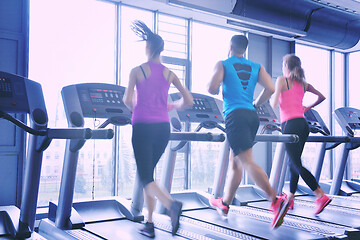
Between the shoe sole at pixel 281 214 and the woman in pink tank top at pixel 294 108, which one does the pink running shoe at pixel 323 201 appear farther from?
the shoe sole at pixel 281 214

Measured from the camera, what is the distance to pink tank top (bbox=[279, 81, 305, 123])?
3.59 meters

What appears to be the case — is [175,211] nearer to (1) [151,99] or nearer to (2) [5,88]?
(1) [151,99]

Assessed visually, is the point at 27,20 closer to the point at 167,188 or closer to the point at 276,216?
the point at 167,188

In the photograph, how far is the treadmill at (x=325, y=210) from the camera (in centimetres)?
344

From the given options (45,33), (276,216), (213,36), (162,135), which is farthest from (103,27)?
(276,216)

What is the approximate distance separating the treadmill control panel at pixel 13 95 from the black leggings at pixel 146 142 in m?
0.85

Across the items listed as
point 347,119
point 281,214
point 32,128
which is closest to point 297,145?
point 281,214

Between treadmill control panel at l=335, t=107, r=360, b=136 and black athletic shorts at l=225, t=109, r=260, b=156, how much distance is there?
9.09 feet

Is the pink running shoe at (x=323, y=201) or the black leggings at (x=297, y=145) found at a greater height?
the black leggings at (x=297, y=145)

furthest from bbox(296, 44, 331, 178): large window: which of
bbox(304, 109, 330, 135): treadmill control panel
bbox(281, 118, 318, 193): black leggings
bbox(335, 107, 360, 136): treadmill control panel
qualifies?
bbox(281, 118, 318, 193): black leggings

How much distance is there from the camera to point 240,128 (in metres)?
2.88

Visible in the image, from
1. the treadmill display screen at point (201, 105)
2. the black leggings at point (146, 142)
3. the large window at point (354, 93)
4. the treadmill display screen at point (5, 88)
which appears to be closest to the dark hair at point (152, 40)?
the black leggings at point (146, 142)

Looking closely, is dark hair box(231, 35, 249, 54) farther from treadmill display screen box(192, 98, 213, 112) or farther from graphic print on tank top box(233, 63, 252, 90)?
treadmill display screen box(192, 98, 213, 112)

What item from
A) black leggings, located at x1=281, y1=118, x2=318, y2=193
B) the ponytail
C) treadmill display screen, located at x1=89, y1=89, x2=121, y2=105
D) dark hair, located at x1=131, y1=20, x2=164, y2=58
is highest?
dark hair, located at x1=131, y1=20, x2=164, y2=58
